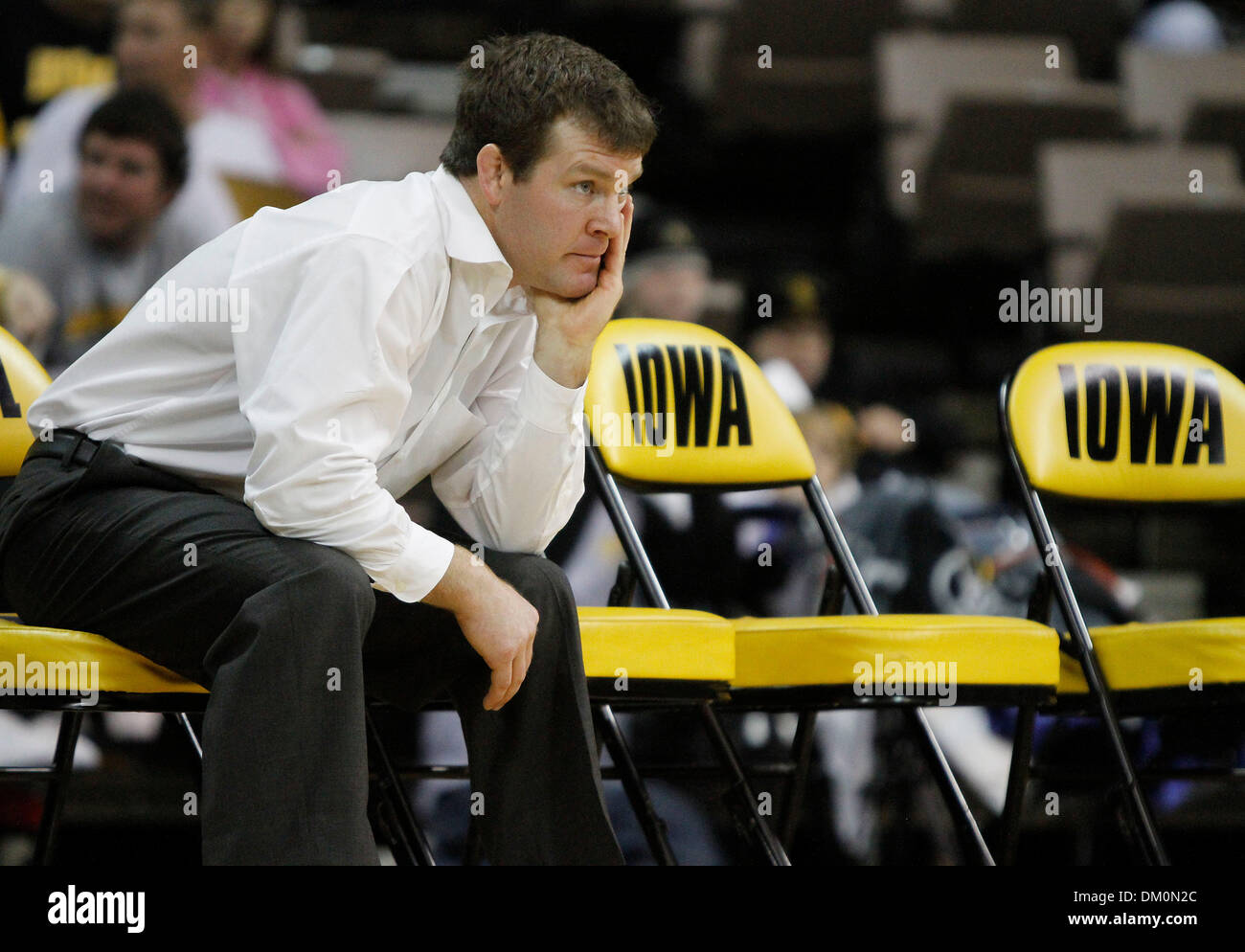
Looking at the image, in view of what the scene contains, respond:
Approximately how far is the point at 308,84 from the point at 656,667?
2761mm

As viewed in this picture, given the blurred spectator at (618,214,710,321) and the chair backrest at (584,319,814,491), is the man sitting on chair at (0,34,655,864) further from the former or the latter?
the blurred spectator at (618,214,710,321)

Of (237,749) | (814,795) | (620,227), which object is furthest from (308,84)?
(237,749)

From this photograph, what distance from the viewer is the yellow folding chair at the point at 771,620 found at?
6.62 ft

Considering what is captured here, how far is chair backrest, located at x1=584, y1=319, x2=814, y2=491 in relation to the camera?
7.79ft

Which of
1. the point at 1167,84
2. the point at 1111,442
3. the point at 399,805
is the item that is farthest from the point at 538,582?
the point at 1167,84

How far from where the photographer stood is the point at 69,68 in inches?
150

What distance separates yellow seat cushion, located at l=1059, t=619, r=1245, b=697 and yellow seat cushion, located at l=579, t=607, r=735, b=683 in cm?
64

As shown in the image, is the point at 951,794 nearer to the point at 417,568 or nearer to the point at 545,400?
the point at 545,400

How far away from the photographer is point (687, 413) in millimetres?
2447

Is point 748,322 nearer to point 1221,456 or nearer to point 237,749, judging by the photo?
point 1221,456

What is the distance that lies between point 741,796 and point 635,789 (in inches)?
6.0

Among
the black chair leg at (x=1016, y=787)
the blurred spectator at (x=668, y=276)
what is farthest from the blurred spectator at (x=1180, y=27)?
the black chair leg at (x=1016, y=787)

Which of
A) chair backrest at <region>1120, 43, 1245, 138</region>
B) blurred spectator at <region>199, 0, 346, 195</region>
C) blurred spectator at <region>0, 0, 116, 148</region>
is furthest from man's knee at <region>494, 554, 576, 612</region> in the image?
chair backrest at <region>1120, 43, 1245, 138</region>
